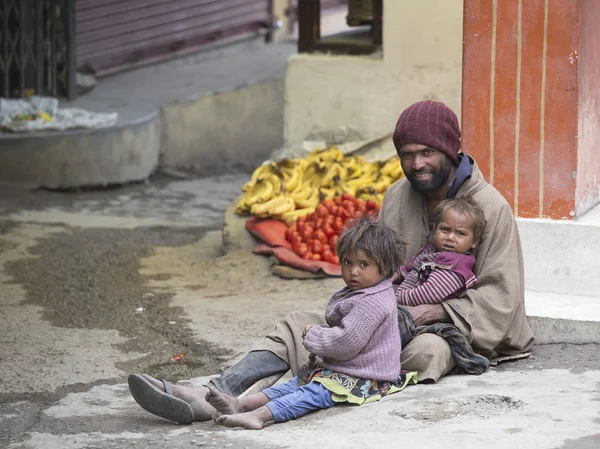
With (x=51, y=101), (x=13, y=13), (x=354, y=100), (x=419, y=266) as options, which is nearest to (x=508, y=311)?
(x=419, y=266)

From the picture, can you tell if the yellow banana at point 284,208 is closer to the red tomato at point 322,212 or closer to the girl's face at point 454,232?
the red tomato at point 322,212

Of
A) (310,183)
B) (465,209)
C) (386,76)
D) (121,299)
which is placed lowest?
(121,299)

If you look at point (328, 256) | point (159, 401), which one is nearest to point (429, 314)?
point (159, 401)

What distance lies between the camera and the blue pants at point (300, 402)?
4.27 m

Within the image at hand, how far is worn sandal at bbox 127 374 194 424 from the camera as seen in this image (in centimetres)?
426

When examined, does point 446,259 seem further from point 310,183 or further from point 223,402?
point 310,183

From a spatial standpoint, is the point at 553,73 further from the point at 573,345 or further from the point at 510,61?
the point at 573,345

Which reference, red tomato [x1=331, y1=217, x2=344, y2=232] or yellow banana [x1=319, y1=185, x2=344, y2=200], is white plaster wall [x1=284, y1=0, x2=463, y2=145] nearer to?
yellow banana [x1=319, y1=185, x2=344, y2=200]

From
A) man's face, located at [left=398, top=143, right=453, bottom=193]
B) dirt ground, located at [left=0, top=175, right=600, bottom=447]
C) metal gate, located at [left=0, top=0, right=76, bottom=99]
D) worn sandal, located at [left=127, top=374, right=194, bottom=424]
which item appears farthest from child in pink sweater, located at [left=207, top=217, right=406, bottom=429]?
metal gate, located at [left=0, top=0, right=76, bottom=99]

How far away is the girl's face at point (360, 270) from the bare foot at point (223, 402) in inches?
25.9

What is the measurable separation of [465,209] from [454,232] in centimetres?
11

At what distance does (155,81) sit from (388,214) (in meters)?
8.05

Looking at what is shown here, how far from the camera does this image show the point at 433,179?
475cm

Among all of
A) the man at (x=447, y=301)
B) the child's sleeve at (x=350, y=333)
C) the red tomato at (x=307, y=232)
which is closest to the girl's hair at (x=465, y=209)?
the man at (x=447, y=301)
